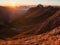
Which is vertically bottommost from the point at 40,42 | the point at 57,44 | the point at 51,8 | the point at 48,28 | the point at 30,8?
the point at 57,44

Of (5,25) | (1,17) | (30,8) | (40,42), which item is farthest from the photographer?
(30,8)

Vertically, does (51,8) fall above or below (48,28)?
above

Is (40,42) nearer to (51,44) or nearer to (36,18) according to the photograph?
(51,44)

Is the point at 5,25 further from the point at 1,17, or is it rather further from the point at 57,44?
the point at 57,44

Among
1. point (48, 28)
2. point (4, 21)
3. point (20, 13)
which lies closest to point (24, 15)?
point (20, 13)

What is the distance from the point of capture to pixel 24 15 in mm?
49625

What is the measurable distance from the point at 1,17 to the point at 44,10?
36.6 feet

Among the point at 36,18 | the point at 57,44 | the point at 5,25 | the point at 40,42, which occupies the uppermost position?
the point at 36,18

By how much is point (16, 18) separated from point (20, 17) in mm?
1549

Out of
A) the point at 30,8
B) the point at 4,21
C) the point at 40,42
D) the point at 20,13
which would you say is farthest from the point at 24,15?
the point at 40,42

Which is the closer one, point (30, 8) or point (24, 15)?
point (24, 15)

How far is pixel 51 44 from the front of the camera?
15.6 m

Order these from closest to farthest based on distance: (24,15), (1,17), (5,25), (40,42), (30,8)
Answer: (40,42)
(5,25)
(1,17)
(24,15)
(30,8)

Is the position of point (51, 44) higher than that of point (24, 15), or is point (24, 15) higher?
point (24, 15)
